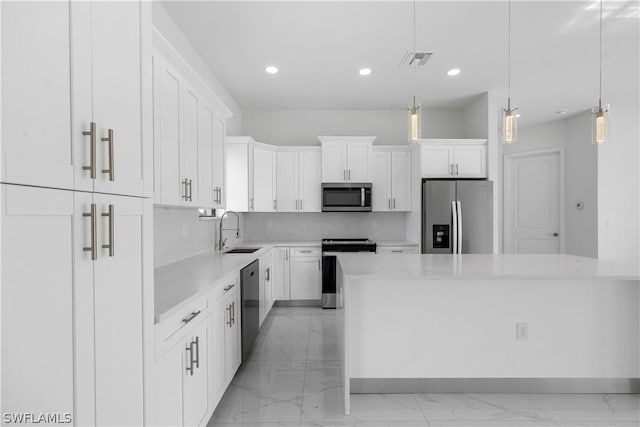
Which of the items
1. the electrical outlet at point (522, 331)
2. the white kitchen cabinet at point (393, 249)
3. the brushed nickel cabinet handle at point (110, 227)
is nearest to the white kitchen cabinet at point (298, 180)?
the white kitchen cabinet at point (393, 249)

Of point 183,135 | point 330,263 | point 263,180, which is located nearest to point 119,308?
point 183,135

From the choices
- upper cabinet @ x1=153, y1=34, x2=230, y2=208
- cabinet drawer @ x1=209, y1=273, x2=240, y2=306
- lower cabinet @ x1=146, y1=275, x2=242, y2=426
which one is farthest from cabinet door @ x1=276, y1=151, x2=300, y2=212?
lower cabinet @ x1=146, y1=275, x2=242, y2=426

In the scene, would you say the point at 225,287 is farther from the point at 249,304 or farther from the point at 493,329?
the point at 493,329

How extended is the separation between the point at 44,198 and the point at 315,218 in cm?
461

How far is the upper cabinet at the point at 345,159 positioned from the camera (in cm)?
494

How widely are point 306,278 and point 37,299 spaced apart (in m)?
4.16

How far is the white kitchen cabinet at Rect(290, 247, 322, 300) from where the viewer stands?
487 centimetres

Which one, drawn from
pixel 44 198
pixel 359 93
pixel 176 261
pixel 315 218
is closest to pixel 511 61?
pixel 359 93

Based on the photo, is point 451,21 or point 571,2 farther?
point 451,21

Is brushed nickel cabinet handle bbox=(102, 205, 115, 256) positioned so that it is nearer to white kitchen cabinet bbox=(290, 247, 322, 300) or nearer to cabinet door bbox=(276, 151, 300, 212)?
white kitchen cabinet bbox=(290, 247, 322, 300)

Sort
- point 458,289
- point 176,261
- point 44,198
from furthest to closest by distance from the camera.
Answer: point 176,261
point 458,289
point 44,198

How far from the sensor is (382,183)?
5027 millimetres

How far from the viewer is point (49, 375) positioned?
0.84m

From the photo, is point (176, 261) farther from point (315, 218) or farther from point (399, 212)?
point (399, 212)
